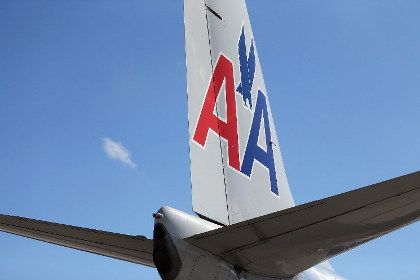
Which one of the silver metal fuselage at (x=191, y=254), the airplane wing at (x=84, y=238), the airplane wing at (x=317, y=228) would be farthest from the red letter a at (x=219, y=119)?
the airplane wing at (x=317, y=228)

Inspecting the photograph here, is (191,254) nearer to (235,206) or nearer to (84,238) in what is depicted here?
(84,238)

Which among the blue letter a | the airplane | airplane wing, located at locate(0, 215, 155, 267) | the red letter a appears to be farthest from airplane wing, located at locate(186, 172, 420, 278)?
the blue letter a

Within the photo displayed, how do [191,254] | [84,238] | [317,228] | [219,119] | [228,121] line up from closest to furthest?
1. [317,228]
2. [191,254]
3. [84,238]
4. [219,119]
5. [228,121]

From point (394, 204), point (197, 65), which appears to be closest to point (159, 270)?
point (394, 204)

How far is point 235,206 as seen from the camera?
23.2ft

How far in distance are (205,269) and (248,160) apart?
2728mm

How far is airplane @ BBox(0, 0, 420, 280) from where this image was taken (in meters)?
4.68

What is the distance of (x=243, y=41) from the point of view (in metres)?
9.01

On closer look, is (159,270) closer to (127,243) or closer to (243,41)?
(127,243)

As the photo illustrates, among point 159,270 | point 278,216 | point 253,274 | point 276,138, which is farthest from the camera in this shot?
point 276,138

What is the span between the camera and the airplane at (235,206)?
4.68 m

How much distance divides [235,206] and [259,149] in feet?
6.02

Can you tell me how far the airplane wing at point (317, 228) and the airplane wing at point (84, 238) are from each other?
118 cm

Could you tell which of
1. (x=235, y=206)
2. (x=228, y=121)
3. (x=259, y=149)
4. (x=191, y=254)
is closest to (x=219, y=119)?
(x=228, y=121)
